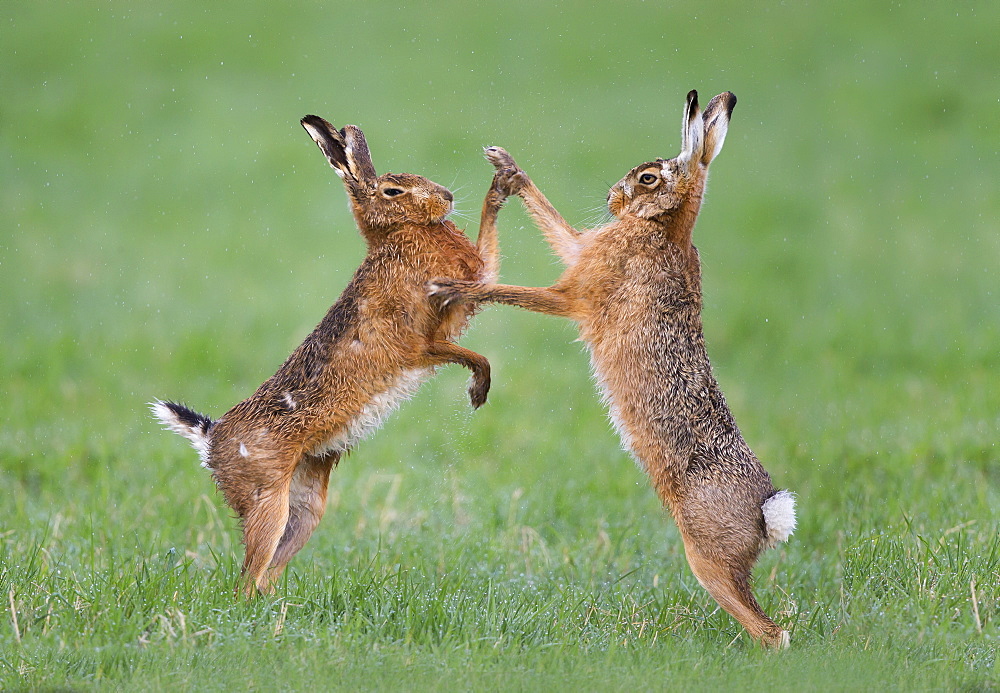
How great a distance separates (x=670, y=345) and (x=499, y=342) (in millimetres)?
5489

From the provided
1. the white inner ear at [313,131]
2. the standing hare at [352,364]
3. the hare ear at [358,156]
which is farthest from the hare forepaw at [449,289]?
the white inner ear at [313,131]

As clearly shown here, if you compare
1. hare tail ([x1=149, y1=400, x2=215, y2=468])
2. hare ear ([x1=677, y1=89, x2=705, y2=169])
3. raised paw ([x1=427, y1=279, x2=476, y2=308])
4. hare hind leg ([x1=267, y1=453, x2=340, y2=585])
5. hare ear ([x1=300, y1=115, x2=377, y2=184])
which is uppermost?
hare ear ([x1=677, y1=89, x2=705, y2=169])

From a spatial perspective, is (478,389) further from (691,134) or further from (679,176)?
(691,134)

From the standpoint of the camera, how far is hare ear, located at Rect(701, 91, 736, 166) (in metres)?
5.72

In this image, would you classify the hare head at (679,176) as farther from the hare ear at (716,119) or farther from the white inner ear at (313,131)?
the white inner ear at (313,131)

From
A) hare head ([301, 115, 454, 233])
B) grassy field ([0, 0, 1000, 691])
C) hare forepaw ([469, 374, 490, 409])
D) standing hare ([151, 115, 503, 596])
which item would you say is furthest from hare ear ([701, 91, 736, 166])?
hare forepaw ([469, 374, 490, 409])

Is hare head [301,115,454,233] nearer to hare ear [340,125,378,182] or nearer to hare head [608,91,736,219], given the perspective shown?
hare ear [340,125,378,182]

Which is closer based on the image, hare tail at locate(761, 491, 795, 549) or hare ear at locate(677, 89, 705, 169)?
hare tail at locate(761, 491, 795, 549)

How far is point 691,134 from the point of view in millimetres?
5688

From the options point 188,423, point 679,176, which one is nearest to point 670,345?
point 679,176

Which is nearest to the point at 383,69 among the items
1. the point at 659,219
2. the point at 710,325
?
the point at 710,325

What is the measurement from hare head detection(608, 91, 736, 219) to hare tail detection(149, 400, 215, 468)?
2313 mm

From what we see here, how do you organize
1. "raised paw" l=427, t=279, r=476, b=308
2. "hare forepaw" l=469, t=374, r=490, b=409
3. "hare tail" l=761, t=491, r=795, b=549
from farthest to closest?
1. "hare forepaw" l=469, t=374, r=490, b=409
2. "raised paw" l=427, t=279, r=476, b=308
3. "hare tail" l=761, t=491, r=795, b=549

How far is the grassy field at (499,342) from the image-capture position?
5062 millimetres
